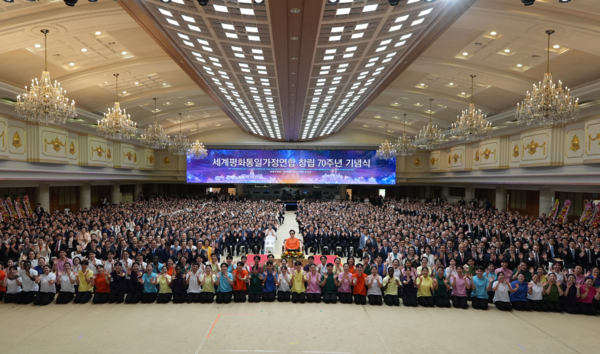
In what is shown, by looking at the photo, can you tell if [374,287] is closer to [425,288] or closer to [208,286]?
[425,288]

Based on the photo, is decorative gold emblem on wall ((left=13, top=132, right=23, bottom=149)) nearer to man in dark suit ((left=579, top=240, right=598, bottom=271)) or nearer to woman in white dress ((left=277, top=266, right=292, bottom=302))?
woman in white dress ((left=277, top=266, right=292, bottom=302))

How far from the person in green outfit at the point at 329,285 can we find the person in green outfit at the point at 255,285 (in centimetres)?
128

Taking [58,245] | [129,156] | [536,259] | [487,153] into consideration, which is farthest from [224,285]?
[129,156]

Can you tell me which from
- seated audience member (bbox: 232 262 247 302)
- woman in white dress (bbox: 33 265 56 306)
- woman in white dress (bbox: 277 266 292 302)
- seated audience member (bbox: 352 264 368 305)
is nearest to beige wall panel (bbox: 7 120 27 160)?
woman in white dress (bbox: 33 265 56 306)

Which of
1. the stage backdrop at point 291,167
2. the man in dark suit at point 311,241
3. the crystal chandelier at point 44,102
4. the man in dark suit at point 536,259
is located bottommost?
the man in dark suit at point 311,241

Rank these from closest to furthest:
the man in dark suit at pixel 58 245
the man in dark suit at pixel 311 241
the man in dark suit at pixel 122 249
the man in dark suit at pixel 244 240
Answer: the man in dark suit at pixel 122 249
the man in dark suit at pixel 58 245
the man in dark suit at pixel 244 240
the man in dark suit at pixel 311 241

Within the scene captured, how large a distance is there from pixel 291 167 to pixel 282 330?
26.3m

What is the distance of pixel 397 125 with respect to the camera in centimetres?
2731

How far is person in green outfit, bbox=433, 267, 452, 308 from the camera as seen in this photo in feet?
23.8

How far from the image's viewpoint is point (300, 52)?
9.32 m

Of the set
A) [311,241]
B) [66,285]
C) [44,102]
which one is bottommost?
[311,241]

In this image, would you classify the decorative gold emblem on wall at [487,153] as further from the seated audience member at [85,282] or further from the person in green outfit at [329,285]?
the seated audience member at [85,282]

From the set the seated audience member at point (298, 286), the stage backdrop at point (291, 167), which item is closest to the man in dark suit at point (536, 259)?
the seated audience member at point (298, 286)

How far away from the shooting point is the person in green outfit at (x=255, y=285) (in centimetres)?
750
